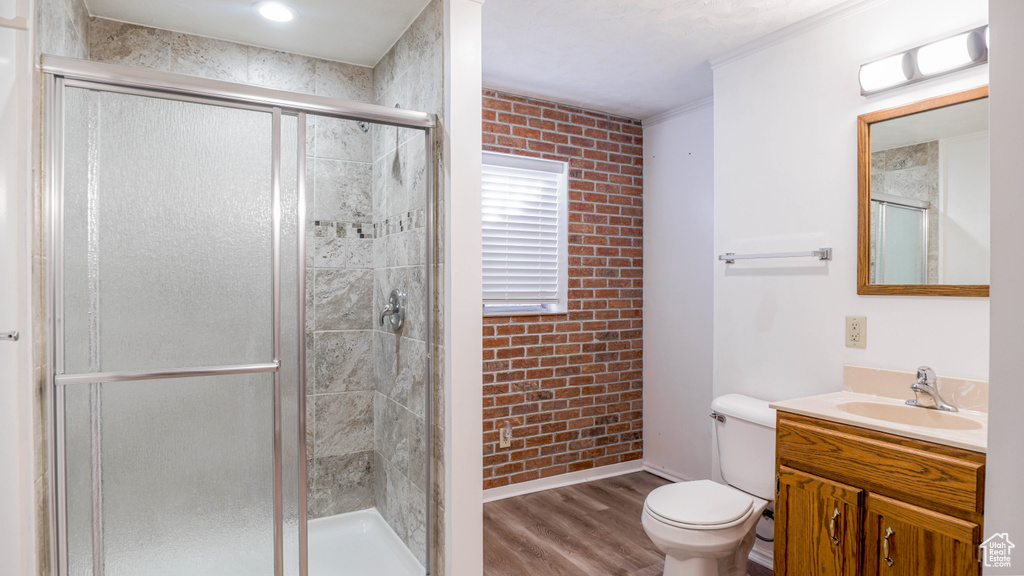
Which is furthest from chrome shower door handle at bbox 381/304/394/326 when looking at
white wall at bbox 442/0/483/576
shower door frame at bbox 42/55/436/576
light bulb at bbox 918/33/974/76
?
light bulb at bbox 918/33/974/76

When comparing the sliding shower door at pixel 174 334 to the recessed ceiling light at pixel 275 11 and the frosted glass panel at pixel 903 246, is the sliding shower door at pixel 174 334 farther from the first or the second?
the frosted glass panel at pixel 903 246

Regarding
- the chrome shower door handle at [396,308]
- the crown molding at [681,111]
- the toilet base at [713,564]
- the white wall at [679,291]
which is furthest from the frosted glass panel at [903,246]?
the chrome shower door handle at [396,308]

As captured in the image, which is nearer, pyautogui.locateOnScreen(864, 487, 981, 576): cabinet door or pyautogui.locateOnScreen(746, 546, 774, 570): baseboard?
pyautogui.locateOnScreen(864, 487, 981, 576): cabinet door

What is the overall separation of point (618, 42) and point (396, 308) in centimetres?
161

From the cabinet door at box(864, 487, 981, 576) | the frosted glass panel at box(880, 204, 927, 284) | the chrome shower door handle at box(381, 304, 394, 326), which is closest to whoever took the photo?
the cabinet door at box(864, 487, 981, 576)

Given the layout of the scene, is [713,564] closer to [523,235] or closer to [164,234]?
[523,235]

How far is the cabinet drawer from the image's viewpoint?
4.79ft

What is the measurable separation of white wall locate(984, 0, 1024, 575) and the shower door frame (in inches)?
65.4

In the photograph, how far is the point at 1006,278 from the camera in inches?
31.5

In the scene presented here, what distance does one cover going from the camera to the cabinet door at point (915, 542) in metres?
1.45

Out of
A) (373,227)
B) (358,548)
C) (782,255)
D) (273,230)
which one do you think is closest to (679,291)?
(782,255)

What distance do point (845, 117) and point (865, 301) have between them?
0.74 meters

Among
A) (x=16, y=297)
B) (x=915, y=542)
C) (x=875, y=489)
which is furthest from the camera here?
(x=875, y=489)

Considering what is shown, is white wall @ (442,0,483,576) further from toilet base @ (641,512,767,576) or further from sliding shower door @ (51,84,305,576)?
toilet base @ (641,512,767,576)
